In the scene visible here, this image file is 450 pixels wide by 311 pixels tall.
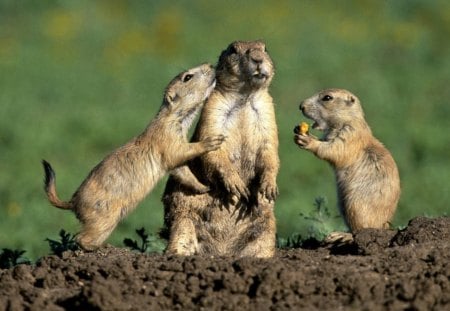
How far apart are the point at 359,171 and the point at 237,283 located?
2991 millimetres

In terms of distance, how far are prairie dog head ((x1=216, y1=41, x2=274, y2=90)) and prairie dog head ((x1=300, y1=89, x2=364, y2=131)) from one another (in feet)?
5.16

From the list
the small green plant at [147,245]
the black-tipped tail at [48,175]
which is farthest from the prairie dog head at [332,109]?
the black-tipped tail at [48,175]

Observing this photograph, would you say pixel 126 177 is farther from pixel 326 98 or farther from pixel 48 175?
pixel 326 98

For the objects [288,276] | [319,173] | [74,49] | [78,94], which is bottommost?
[288,276]

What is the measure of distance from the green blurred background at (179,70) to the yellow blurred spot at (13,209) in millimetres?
38

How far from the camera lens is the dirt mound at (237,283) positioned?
6.00 m

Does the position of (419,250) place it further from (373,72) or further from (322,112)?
(373,72)

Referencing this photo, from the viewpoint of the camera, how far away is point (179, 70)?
61.3ft

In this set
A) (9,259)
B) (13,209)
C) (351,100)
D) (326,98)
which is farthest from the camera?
(13,209)

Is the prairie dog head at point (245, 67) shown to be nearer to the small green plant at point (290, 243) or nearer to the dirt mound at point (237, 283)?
the small green plant at point (290, 243)

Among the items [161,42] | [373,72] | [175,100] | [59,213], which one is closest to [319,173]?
[59,213]

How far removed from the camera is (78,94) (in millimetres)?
20094

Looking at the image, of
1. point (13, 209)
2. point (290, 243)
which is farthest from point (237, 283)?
point (13, 209)

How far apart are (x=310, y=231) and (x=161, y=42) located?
1462 cm
